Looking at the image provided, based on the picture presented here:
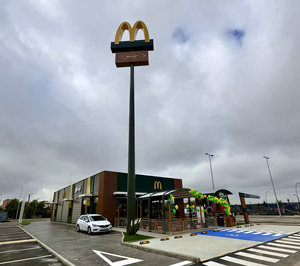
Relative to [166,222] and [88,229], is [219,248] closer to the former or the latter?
[166,222]

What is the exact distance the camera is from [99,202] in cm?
2148

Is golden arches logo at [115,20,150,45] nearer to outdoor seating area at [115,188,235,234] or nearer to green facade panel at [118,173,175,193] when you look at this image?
outdoor seating area at [115,188,235,234]

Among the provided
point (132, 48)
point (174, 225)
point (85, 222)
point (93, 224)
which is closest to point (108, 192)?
point (85, 222)

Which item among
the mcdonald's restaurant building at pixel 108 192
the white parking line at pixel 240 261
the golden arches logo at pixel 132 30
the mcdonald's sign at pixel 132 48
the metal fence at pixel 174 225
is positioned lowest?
the white parking line at pixel 240 261

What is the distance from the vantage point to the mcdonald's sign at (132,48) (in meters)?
16.4

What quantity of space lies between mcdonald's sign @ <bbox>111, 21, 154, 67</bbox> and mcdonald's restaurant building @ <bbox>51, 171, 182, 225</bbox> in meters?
12.8

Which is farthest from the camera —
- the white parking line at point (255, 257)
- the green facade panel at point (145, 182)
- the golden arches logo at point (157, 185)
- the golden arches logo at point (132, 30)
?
the golden arches logo at point (157, 185)

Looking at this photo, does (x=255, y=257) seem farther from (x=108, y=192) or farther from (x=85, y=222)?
(x=108, y=192)

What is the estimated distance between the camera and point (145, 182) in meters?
24.8

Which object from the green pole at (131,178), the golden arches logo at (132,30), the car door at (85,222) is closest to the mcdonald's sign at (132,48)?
the golden arches logo at (132,30)

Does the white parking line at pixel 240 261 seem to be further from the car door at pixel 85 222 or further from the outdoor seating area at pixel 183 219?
the car door at pixel 85 222

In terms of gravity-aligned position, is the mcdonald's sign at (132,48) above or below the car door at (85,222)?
above

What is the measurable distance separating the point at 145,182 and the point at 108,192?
544 centimetres

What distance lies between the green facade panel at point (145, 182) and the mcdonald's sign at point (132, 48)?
43.7 feet
